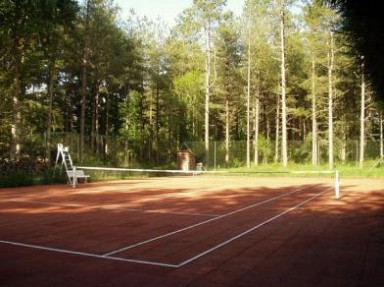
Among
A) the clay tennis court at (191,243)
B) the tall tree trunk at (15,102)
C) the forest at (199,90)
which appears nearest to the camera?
the clay tennis court at (191,243)

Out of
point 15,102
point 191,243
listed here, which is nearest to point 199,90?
point 15,102

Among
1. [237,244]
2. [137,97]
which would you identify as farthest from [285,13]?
[237,244]

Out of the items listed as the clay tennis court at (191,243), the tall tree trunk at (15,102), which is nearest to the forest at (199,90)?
the tall tree trunk at (15,102)

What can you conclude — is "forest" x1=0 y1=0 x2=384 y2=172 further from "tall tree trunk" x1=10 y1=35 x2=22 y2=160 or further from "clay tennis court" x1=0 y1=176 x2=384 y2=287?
"clay tennis court" x1=0 y1=176 x2=384 y2=287

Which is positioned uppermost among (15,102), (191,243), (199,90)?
(199,90)

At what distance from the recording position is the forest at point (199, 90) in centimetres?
3450

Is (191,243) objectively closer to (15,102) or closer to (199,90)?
(15,102)

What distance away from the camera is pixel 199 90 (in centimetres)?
4947

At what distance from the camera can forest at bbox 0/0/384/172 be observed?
3450cm

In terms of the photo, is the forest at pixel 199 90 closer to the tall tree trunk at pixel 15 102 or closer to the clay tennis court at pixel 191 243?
the tall tree trunk at pixel 15 102

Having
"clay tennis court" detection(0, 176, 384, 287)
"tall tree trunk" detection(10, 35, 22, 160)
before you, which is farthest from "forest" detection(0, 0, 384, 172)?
"clay tennis court" detection(0, 176, 384, 287)

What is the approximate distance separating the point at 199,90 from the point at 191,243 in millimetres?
41679

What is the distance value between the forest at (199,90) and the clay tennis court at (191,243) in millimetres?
16466

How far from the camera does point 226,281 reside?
A: 5930 millimetres
